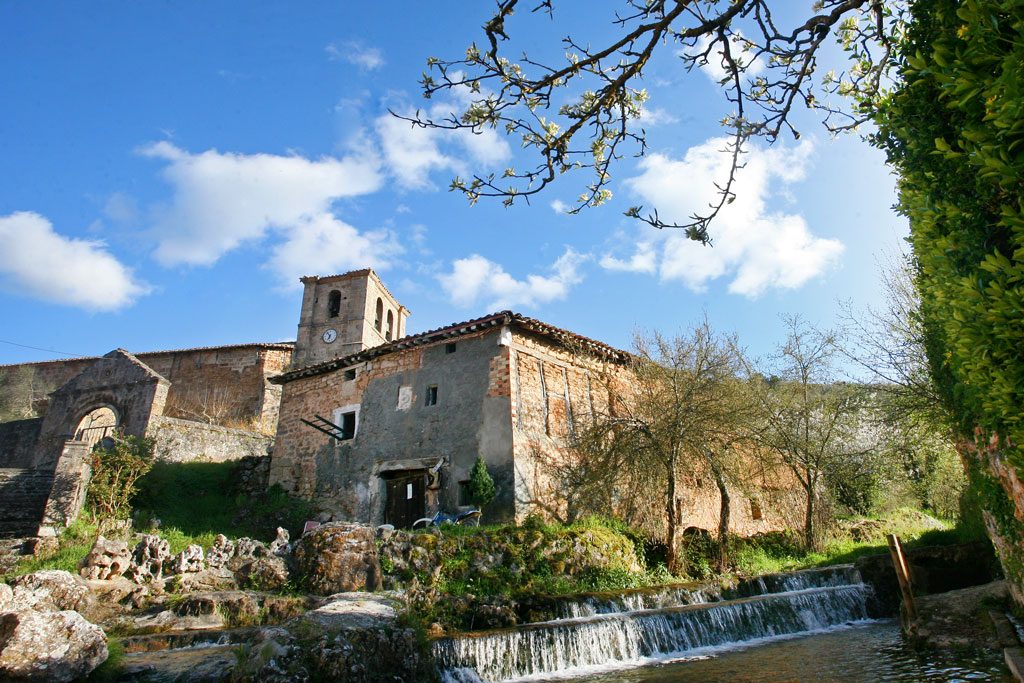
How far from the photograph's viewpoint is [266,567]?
1058 cm

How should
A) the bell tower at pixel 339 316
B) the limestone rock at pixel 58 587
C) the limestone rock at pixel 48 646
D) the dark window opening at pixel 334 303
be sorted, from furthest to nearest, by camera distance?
1. the dark window opening at pixel 334 303
2. the bell tower at pixel 339 316
3. the limestone rock at pixel 58 587
4. the limestone rock at pixel 48 646

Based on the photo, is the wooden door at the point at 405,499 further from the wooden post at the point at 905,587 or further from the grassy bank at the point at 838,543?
the wooden post at the point at 905,587

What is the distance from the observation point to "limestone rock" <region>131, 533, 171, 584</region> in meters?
10.5

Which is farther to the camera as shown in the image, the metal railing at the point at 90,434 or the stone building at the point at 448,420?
the metal railing at the point at 90,434

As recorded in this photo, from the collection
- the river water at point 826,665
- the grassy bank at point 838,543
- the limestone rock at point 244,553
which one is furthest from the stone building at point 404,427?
the river water at point 826,665

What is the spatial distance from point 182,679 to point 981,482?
872 centimetres

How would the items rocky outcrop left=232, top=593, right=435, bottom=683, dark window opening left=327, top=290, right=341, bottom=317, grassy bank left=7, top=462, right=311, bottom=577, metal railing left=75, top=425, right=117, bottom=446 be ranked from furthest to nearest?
1. dark window opening left=327, top=290, right=341, bottom=317
2. metal railing left=75, top=425, right=117, bottom=446
3. grassy bank left=7, top=462, right=311, bottom=577
4. rocky outcrop left=232, top=593, right=435, bottom=683

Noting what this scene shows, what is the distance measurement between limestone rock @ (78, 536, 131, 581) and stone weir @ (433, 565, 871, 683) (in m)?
6.83

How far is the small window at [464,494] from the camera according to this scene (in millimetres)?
14945

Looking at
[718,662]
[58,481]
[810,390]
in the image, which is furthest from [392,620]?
[810,390]

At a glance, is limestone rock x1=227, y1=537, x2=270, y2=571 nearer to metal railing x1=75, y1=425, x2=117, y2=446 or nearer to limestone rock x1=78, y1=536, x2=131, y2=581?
limestone rock x1=78, y1=536, x2=131, y2=581

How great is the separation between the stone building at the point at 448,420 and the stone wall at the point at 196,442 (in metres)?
3.72

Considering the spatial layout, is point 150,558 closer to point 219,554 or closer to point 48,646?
point 219,554

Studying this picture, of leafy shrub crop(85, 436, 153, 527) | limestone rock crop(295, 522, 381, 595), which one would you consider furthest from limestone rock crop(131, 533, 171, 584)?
leafy shrub crop(85, 436, 153, 527)
